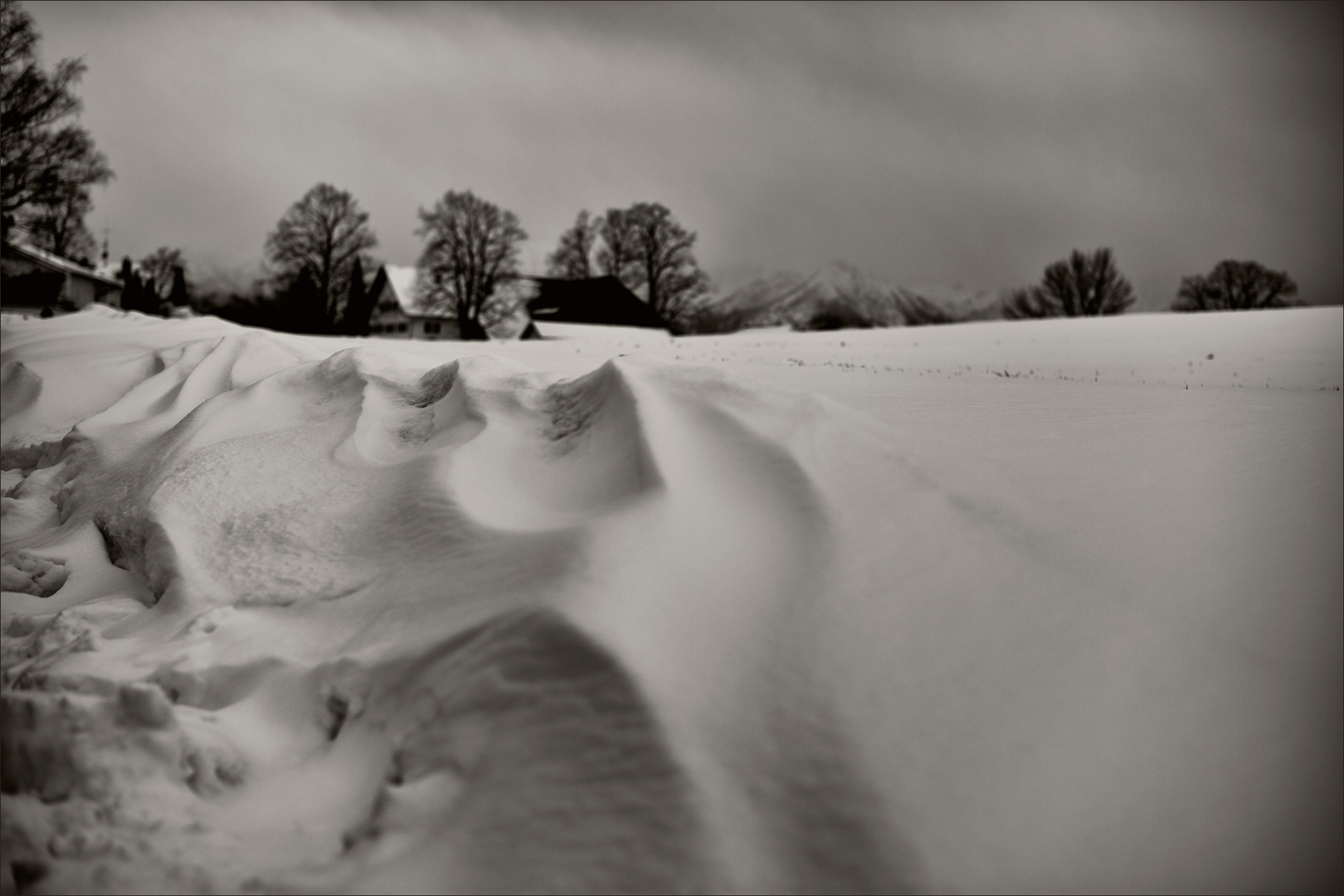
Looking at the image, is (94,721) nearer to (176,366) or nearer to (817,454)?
(817,454)

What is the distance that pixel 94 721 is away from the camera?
2.05 m

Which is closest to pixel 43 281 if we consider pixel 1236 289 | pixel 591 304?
pixel 591 304

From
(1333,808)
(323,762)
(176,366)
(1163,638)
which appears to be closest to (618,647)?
(323,762)

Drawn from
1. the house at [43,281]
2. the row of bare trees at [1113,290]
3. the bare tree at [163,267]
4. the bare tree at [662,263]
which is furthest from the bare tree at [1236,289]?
the bare tree at [163,267]

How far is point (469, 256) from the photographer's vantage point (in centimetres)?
4206

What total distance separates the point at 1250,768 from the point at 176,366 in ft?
21.6

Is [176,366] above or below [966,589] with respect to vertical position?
above

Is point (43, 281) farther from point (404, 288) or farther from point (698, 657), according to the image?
point (698, 657)

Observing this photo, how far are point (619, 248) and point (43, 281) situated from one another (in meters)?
26.6

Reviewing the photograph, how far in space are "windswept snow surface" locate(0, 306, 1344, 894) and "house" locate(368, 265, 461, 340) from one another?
40399mm

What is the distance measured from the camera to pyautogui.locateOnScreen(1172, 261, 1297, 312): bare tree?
42719mm

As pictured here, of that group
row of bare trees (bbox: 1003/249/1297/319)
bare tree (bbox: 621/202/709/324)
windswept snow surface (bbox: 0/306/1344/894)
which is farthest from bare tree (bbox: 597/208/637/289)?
windswept snow surface (bbox: 0/306/1344/894)

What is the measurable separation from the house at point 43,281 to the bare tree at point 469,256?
603 inches

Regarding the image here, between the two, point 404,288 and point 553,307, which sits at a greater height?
point 404,288
